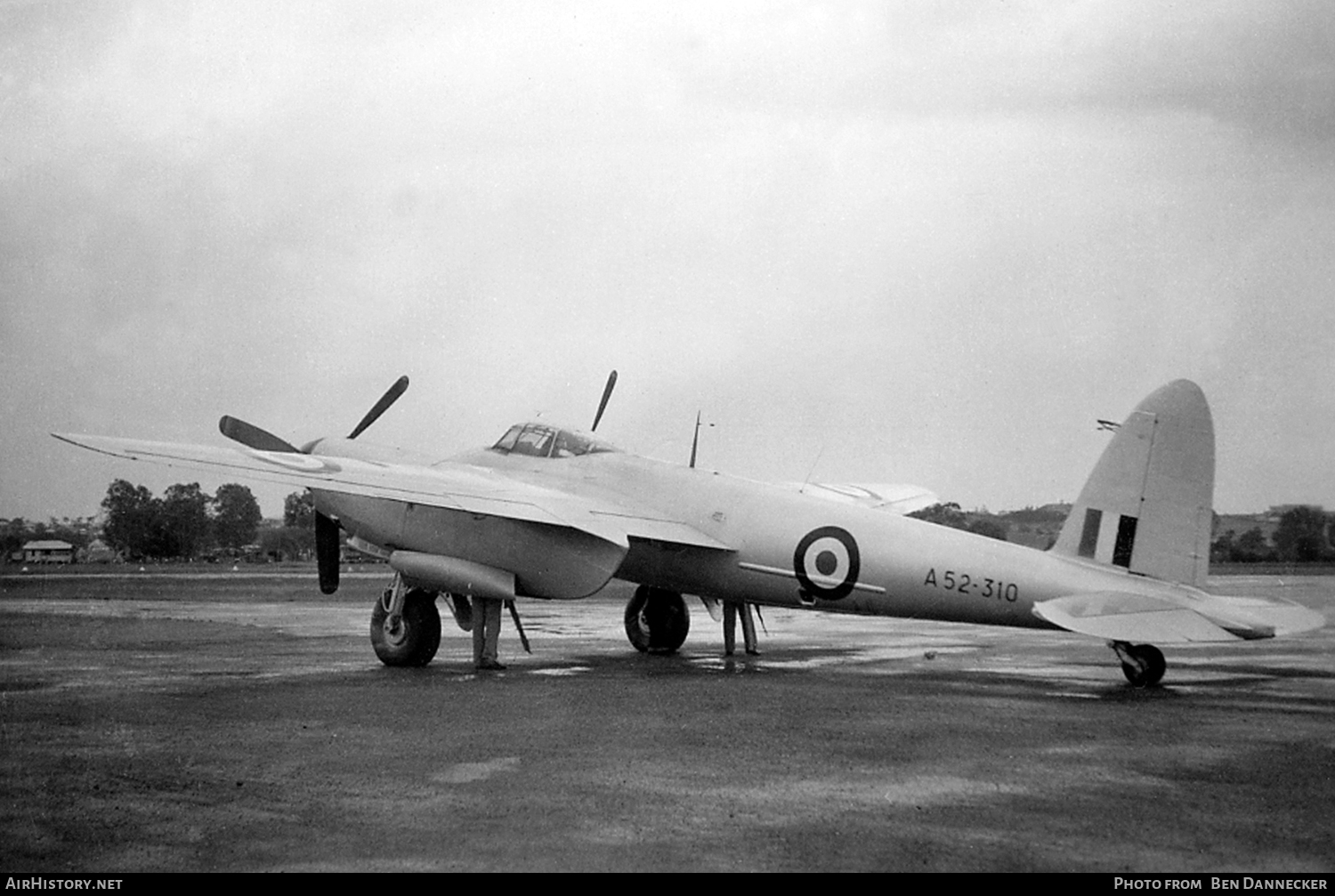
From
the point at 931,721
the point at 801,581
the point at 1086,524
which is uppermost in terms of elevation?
the point at 1086,524

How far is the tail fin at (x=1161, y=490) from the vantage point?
39.0 ft

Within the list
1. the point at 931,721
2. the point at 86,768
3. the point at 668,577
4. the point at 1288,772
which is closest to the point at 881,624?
the point at 668,577

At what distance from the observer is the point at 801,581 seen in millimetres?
14148

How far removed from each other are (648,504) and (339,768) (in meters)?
8.22

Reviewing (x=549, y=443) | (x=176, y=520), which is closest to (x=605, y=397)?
(x=549, y=443)

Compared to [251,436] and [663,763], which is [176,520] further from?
[663,763]

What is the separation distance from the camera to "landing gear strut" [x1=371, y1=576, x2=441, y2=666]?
14.7m

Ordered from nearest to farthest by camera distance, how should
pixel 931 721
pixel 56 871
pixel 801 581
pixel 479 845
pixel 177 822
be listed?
pixel 56 871 < pixel 479 845 < pixel 177 822 < pixel 931 721 < pixel 801 581

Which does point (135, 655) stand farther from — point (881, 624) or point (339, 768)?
point (881, 624)

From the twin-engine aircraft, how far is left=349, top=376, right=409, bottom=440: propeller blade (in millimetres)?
33

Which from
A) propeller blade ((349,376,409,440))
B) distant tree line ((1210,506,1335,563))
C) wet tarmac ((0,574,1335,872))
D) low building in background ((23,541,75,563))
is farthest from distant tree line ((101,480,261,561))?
distant tree line ((1210,506,1335,563))

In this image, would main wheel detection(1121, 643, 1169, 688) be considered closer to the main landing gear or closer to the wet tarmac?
the main landing gear

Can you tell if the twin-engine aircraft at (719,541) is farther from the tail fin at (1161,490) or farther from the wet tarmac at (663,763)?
the wet tarmac at (663,763)

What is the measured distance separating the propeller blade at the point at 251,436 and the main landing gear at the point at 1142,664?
11.1 m
